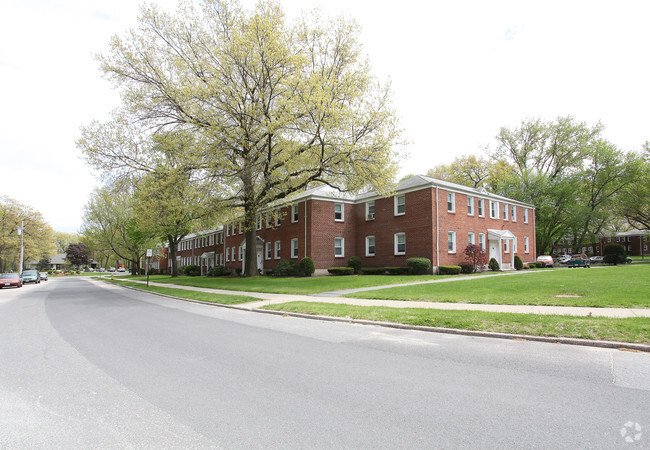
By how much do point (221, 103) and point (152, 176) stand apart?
7.55 meters

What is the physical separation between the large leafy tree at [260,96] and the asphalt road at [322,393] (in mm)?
14406

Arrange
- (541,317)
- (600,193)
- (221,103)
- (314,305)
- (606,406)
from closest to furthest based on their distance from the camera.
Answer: (606,406) → (541,317) → (314,305) → (221,103) → (600,193)

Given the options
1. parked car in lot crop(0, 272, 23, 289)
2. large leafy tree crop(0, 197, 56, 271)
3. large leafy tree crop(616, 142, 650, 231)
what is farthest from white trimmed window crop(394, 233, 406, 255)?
large leafy tree crop(0, 197, 56, 271)

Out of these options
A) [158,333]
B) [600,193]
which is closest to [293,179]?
[158,333]

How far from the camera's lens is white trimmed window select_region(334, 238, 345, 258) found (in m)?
31.8

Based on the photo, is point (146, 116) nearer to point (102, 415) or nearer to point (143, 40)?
point (143, 40)

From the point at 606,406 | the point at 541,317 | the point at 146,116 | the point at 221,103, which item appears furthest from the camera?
the point at 146,116

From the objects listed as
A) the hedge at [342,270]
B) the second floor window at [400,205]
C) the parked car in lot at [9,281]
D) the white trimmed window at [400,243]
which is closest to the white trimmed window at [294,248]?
the hedge at [342,270]

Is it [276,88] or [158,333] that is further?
[276,88]

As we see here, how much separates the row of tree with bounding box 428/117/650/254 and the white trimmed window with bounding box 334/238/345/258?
2509cm

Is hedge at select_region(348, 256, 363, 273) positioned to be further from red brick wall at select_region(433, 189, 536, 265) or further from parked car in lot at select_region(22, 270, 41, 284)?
parked car in lot at select_region(22, 270, 41, 284)

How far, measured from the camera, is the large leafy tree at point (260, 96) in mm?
19531

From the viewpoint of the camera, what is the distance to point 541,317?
8.44 m

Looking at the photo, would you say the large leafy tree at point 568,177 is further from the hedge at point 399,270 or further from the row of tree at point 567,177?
Result: the hedge at point 399,270
